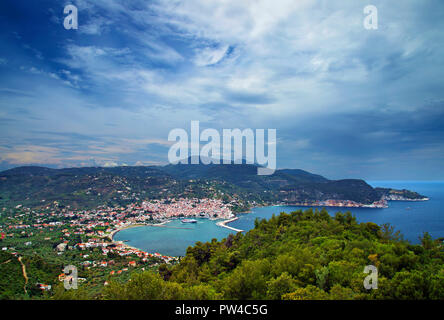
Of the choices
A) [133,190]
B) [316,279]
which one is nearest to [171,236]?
[316,279]

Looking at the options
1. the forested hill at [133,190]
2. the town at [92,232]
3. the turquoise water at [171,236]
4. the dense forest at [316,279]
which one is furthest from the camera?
the forested hill at [133,190]

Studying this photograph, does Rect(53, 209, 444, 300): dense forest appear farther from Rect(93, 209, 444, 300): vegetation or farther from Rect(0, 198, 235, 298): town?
Rect(0, 198, 235, 298): town

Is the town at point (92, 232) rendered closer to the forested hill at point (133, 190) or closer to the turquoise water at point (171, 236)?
the turquoise water at point (171, 236)

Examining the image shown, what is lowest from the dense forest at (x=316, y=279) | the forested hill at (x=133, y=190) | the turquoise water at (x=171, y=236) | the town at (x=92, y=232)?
the turquoise water at (x=171, y=236)

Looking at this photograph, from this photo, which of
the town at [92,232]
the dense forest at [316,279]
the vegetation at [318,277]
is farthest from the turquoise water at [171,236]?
the dense forest at [316,279]

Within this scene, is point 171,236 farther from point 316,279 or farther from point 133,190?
point 133,190

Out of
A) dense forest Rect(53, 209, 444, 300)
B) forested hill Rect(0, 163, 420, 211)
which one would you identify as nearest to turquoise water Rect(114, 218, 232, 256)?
forested hill Rect(0, 163, 420, 211)

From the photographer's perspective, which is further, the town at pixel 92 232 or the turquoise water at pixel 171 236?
the turquoise water at pixel 171 236

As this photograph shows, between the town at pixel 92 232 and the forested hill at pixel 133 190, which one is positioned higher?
the forested hill at pixel 133 190

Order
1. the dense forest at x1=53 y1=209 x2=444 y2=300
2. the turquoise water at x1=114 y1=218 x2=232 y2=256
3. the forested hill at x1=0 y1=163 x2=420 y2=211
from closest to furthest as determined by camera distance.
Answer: the dense forest at x1=53 y1=209 x2=444 y2=300 → the turquoise water at x1=114 y1=218 x2=232 y2=256 → the forested hill at x1=0 y1=163 x2=420 y2=211
